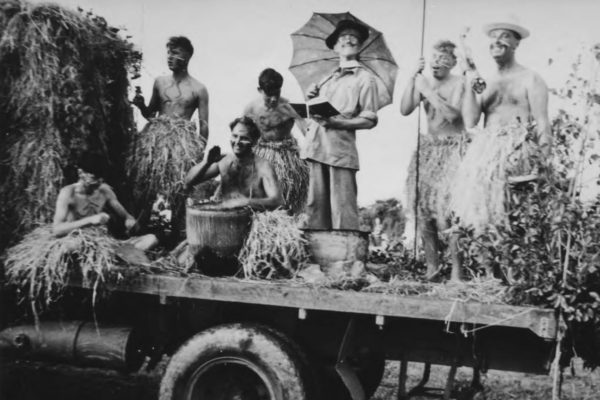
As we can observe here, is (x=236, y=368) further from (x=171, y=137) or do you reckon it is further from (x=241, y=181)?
(x=171, y=137)

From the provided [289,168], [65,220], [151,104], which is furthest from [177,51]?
[65,220]

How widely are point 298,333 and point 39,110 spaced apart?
2.65m

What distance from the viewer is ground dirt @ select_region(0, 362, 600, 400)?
6440 mm

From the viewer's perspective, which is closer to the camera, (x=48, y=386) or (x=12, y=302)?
(x=12, y=302)

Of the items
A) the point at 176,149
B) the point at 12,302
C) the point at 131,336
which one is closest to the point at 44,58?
the point at 176,149

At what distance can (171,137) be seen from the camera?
6793 millimetres

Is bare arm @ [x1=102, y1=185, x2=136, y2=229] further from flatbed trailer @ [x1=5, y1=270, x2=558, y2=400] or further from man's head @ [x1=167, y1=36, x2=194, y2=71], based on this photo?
man's head @ [x1=167, y1=36, x2=194, y2=71]

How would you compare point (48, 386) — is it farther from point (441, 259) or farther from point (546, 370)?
point (546, 370)

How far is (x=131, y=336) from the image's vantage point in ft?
17.8

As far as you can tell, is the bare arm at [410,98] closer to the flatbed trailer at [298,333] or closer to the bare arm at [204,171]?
the bare arm at [204,171]

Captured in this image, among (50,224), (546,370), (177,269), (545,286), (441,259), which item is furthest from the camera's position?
(441,259)

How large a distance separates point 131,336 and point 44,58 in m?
2.28

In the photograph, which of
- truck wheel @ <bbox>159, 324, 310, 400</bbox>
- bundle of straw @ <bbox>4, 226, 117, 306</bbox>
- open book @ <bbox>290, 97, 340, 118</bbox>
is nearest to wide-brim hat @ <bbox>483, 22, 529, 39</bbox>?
open book @ <bbox>290, 97, 340, 118</bbox>

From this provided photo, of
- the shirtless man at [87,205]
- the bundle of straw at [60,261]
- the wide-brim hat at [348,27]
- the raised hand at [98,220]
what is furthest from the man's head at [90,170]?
the wide-brim hat at [348,27]
